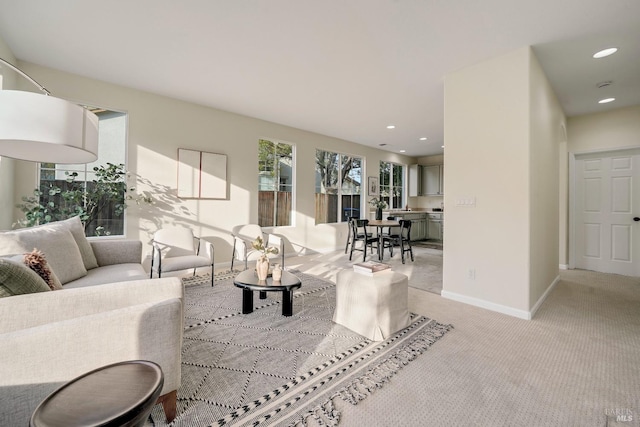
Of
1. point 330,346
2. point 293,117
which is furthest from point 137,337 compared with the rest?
point 293,117

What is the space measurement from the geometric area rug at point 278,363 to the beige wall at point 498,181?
904 millimetres

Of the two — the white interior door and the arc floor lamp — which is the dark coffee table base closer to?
the arc floor lamp

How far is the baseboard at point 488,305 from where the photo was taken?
2.80 m

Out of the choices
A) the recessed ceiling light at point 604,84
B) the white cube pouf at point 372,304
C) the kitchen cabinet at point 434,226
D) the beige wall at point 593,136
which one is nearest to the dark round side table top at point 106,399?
the white cube pouf at point 372,304

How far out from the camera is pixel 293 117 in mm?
5148

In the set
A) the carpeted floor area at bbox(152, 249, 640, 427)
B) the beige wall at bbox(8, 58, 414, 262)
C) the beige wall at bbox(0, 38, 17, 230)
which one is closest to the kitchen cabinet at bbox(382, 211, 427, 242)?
the beige wall at bbox(8, 58, 414, 262)

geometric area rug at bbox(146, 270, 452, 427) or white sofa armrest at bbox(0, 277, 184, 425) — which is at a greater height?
white sofa armrest at bbox(0, 277, 184, 425)

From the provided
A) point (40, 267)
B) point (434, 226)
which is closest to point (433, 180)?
point (434, 226)

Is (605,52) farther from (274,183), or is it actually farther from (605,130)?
(274,183)

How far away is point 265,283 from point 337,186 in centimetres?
464

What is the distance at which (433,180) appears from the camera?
8.73 metres

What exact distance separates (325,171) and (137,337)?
18.7 feet

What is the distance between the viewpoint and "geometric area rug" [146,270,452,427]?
151 cm

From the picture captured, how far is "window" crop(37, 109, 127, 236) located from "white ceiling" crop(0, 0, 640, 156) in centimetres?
70
